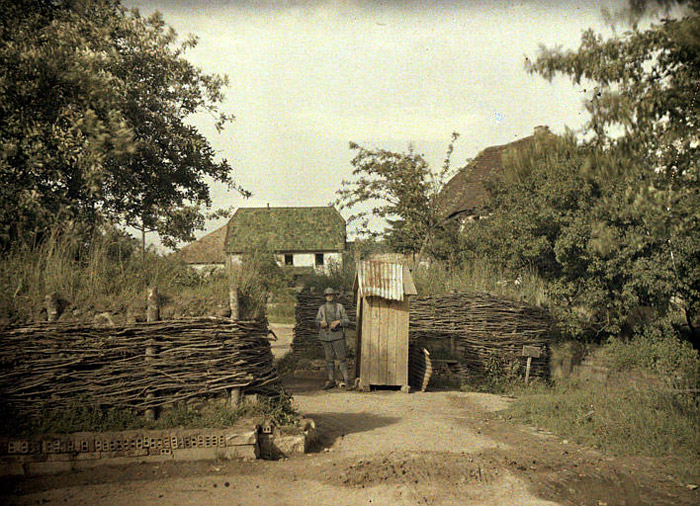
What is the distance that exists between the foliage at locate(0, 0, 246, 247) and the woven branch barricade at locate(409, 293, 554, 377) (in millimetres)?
5985

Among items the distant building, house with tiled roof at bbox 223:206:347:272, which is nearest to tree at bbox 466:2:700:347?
house with tiled roof at bbox 223:206:347:272

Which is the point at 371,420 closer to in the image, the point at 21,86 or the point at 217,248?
the point at 21,86

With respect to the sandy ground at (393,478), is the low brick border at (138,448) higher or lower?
higher

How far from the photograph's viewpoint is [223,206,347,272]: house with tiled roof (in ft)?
166

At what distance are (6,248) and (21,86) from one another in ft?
7.90

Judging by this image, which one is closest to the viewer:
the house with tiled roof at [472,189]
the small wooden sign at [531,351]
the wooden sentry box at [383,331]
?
the wooden sentry box at [383,331]

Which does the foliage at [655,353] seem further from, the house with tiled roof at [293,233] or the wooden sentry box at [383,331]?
the house with tiled roof at [293,233]

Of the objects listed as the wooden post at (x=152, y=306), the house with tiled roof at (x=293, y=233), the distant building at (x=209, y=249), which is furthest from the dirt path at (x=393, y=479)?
the distant building at (x=209, y=249)

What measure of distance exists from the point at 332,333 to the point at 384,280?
1.60 metres

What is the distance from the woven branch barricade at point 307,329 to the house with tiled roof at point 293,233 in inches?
1182

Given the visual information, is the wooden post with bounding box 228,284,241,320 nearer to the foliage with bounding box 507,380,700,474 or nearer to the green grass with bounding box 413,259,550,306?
the foliage with bounding box 507,380,700,474

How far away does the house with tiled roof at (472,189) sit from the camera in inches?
961

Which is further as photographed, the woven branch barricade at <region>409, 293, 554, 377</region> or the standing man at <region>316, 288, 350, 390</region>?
the woven branch barricade at <region>409, 293, 554, 377</region>

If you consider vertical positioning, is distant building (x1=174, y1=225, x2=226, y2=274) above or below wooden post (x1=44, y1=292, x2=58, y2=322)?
above
